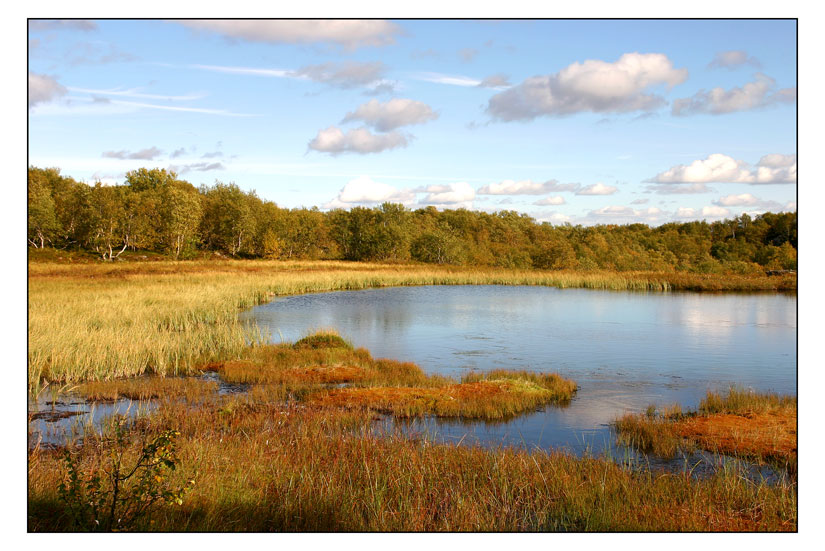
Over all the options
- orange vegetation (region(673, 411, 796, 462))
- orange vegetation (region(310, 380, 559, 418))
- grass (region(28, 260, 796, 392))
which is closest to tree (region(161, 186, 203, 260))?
grass (region(28, 260, 796, 392))

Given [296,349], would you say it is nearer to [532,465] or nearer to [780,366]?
[532,465]

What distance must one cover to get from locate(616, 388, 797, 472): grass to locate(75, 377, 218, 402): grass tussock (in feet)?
25.0

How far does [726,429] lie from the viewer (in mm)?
9625

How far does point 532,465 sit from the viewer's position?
283 inches

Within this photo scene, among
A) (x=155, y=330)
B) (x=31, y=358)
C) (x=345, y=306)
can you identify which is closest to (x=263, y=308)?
(x=345, y=306)

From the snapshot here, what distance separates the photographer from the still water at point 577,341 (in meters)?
10.9

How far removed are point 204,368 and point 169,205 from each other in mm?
51139

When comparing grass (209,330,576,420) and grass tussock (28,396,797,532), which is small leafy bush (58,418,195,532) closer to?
grass tussock (28,396,797,532)

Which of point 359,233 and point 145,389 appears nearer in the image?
point 145,389

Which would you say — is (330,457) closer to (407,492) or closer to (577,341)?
(407,492)

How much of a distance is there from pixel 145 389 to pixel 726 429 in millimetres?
10171

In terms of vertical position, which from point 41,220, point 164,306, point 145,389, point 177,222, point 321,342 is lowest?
point 145,389

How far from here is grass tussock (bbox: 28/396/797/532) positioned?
18.2ft

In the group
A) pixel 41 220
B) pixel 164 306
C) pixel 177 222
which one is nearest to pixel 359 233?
pixel 177 222
